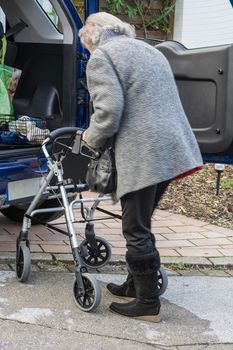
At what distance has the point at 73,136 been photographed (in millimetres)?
4055

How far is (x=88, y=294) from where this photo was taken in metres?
3.78

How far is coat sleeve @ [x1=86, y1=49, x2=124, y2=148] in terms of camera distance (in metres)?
Answer: 3.41

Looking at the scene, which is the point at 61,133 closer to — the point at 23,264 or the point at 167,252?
the point at 23,264

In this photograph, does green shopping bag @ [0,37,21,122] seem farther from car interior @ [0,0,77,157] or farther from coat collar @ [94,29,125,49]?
coat collar @ [94,29,125,49]

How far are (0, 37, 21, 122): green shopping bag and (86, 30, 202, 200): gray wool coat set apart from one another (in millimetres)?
1857

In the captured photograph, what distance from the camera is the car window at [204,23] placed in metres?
7.68

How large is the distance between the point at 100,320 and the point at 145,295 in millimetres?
291

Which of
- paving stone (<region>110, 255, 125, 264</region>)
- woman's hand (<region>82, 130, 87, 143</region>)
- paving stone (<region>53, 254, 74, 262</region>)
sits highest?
woman's hand (<region>82, 130, 87, 143</region>)

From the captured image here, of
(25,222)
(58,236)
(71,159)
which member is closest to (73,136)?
(71,159)

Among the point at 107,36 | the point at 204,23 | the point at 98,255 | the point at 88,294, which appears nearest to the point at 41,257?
the point at 98,255

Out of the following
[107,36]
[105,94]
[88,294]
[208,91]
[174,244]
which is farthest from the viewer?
[174,244]

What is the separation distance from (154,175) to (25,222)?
42.1 inches

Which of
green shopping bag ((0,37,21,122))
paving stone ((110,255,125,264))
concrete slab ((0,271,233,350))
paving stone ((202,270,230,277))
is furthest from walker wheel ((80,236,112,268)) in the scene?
green shopping bag ((0,37,21,122))

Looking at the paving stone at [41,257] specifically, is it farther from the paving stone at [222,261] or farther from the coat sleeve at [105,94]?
the coat sleeve at [105,94]
